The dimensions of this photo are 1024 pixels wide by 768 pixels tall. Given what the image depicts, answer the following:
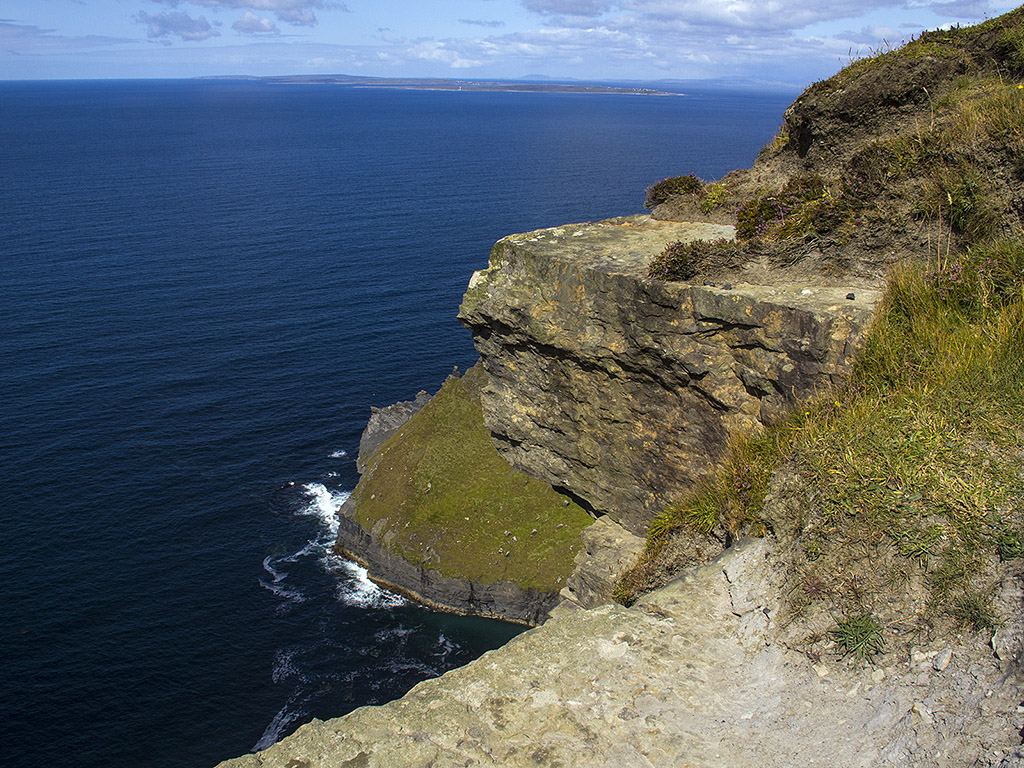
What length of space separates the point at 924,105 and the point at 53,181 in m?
151

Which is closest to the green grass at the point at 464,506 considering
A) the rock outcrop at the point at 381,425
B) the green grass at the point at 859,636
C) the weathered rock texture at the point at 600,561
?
the rock outcrop at the point at 381,425

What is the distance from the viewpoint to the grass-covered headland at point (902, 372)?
11.2 meters

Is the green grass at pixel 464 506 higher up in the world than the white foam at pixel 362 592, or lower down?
higher up

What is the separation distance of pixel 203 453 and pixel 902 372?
4959cm

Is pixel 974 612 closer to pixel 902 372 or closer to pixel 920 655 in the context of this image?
pixel 920 655

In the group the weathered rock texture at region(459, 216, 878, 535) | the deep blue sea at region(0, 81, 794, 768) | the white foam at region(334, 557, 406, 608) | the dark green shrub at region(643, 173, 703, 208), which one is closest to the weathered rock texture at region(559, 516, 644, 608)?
A: the weathered rock texture at region(459, 216, 878, 535)

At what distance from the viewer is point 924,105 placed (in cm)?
2583

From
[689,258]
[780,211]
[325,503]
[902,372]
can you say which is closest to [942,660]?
[902,372]

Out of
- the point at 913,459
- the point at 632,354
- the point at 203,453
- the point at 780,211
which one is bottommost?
the point at 203,453

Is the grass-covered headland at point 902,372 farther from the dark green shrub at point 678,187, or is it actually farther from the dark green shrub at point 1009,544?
the dark green shrub at point 678,187

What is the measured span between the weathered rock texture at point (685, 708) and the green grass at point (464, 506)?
28.5 m

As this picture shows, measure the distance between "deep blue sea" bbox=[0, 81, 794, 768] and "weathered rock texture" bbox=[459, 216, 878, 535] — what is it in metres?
13.1

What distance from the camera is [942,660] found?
10062mm

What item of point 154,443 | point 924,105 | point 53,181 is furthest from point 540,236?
point 53,181
